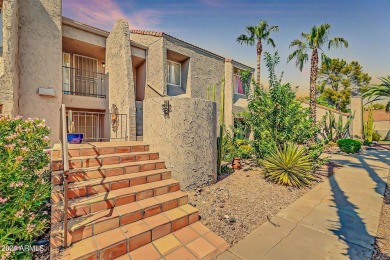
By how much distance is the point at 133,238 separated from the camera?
3.05 metres

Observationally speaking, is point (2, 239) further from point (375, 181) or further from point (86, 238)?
point (375, 181)

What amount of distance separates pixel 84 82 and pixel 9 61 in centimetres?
436

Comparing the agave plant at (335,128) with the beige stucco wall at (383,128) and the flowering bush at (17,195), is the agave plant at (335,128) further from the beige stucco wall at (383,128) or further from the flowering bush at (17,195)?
the flowering bush at (17,195)

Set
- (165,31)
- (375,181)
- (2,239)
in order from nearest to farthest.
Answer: (2,239) → (375,181) → (165,31)

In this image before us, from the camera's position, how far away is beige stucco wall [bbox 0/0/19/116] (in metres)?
6.55

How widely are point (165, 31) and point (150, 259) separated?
1238 cm

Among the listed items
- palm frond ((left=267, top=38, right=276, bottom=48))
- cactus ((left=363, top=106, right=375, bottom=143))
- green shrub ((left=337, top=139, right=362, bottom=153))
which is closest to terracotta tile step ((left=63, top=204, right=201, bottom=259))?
green shrub ((left=337, top=139, right=362, bottom=153))

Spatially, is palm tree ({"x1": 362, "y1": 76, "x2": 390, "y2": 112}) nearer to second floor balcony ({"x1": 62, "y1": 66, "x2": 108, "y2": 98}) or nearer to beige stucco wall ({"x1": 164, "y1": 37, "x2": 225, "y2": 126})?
beige stucco wall ({"x1": 164, "y1": 37, "x2": 225, "y2": 126})

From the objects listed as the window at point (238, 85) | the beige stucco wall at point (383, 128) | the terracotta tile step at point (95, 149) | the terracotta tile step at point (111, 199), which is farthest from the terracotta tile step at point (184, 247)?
the beige stucco wall at point (383, 128)

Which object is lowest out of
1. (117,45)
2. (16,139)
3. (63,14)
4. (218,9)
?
(16,139)

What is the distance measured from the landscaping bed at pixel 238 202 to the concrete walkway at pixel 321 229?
0.22 meters

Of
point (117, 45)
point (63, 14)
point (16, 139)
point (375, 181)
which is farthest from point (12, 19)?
point (375, 181)

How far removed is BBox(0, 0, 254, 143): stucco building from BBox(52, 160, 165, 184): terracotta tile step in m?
2.81

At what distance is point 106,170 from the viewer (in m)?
4.25
